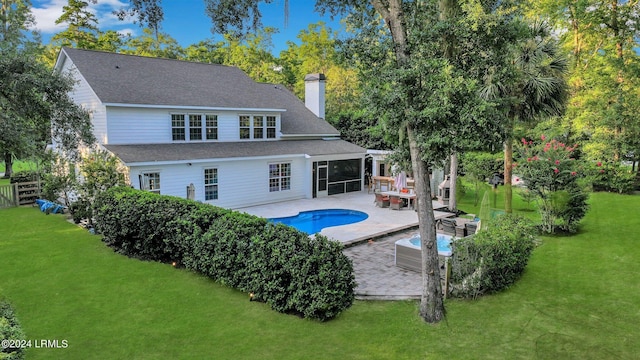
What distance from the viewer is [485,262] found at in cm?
906

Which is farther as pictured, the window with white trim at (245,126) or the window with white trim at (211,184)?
the window with white trim at (245,126)

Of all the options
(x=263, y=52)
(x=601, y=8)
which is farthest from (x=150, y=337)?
(x=263, y=52)

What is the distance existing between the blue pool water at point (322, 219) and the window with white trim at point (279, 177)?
2957mm

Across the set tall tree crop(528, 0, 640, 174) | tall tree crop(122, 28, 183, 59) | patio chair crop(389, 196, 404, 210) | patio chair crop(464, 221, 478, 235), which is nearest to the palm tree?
patio chair crop(464, 221, 478, 235)

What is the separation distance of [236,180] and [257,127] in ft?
13.6

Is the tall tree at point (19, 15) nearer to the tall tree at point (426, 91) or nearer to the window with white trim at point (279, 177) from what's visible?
the window with white trim at point (279, 177)

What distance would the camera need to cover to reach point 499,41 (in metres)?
7.66

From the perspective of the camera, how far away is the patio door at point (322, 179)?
22500 mm

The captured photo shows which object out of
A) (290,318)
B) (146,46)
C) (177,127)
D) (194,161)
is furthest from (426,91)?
(146,46)

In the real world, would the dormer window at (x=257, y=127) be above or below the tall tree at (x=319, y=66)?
below

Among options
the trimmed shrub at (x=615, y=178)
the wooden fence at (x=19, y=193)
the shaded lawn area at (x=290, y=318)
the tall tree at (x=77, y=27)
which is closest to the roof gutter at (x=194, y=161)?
the shaded lawn area at (x=290, y=318)

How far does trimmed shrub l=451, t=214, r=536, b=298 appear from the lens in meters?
9.06

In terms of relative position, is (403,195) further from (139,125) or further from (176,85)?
(176,85)

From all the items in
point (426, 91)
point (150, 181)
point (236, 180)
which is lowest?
point (236, 180)
